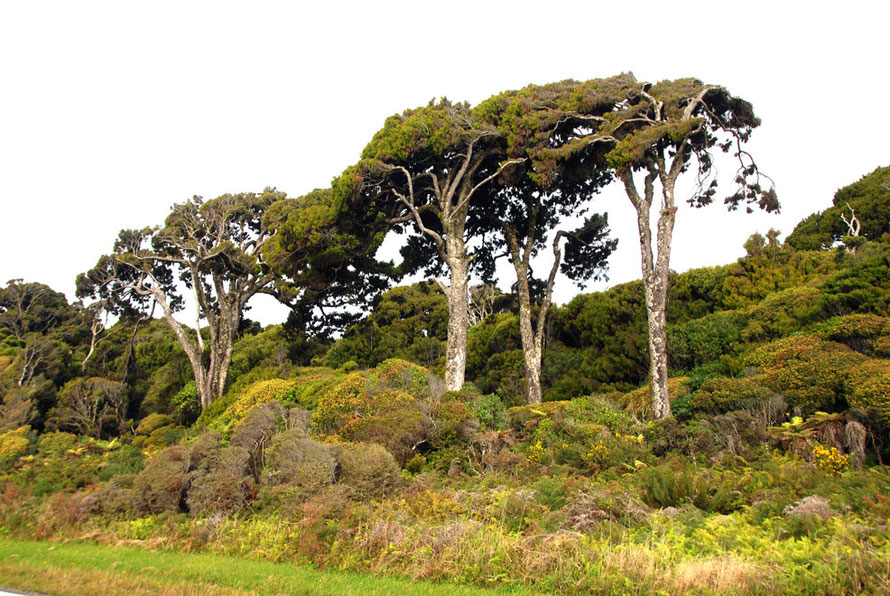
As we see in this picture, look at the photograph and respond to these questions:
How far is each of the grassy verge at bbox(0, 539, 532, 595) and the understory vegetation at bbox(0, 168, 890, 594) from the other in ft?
1.10

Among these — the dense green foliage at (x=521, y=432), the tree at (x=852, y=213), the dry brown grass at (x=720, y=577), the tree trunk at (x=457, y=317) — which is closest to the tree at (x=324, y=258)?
the dense green foliage at (x=521, y=432)

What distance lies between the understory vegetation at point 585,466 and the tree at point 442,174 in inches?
140

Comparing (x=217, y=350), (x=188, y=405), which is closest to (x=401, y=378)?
(x=217, y=350)

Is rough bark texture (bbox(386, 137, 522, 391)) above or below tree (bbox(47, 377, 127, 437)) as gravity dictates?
above

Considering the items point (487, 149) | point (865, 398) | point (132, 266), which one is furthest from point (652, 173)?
point (132, 266)

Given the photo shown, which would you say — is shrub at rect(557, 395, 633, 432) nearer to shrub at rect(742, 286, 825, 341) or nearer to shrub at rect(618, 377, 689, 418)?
shrub at rect(618, 377, 689, 418)

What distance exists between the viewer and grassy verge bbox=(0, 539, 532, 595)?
5.60 metres

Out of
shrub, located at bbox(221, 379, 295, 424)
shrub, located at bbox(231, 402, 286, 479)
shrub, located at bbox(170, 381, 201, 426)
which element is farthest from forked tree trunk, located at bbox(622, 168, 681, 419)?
shrub, located at bbox(170, 381, 201, 426)

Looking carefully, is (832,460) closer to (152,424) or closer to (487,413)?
(487,413)

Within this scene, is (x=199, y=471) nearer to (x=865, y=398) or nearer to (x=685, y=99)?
(x=865, y=398)

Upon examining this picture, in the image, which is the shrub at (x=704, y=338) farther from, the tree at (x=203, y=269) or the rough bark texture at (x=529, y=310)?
the tree at (x=203, y=269)

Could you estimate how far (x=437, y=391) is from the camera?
14305 millimetres

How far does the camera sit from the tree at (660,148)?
1443cm

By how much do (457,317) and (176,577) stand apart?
39.1 ft
